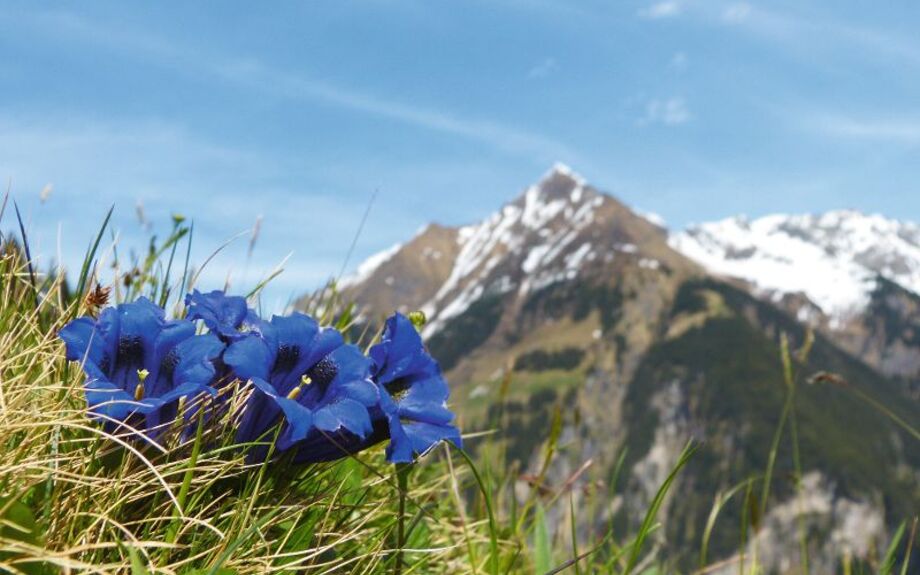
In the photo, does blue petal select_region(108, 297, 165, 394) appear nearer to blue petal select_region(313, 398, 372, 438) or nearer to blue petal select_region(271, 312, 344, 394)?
blue petal select_region(271, 312, 344, 394)

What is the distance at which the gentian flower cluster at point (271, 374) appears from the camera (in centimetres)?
208

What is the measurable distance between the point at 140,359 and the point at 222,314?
0.76ft

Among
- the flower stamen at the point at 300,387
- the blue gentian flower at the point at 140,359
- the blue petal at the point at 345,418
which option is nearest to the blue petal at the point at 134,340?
the blue gentian flower at the point at 140,359

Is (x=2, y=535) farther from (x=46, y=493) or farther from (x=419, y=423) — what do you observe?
(x=419, y=423)

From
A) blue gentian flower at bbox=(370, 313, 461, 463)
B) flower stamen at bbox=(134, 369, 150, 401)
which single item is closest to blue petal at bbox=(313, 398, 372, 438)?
blue gentian flower at bbox=(370, 313, 461, 463)

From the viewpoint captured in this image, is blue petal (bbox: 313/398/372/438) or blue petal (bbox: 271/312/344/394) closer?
blue petal (bbox: 313/398/372/438)

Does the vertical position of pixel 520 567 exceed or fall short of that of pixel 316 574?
it falls short

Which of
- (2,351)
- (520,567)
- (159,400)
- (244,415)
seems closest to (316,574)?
(244,415)

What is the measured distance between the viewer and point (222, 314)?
228cm

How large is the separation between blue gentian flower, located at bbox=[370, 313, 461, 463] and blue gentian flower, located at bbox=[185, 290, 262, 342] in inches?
13.4

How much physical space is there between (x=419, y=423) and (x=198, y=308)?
0.63 metres

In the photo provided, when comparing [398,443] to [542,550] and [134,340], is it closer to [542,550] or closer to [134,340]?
[134,340]

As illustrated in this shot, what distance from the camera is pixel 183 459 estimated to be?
7.45ft

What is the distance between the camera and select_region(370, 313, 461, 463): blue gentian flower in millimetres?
2211
